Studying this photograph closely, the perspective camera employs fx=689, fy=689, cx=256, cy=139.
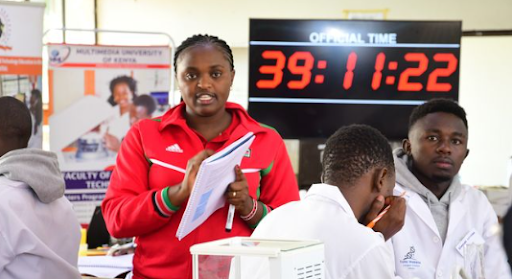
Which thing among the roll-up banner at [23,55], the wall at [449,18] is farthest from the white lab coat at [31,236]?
the wall at [449,18]

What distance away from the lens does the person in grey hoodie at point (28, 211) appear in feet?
6.73

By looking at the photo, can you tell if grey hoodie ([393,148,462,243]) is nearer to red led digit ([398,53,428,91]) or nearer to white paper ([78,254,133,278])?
white paper ([78,254,133,278])

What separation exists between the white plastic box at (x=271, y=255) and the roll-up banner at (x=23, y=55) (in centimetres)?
287

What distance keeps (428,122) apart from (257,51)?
2160 millimetres

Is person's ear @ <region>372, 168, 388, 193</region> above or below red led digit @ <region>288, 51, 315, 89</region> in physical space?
below

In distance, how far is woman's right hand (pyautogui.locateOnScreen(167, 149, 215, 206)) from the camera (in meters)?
1.94

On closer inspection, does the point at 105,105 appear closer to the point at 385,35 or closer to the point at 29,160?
the point at 385,35

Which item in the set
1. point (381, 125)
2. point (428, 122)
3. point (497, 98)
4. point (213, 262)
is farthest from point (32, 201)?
point (497, 98)

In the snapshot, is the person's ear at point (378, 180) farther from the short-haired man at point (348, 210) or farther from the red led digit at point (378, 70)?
the red led digit at point (378, 70)

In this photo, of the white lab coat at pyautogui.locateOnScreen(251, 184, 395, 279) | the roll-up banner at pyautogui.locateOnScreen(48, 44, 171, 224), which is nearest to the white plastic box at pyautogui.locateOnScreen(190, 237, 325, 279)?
the white lab coat at pyautogui.locateOnScreen(251, 184, 395, 279)

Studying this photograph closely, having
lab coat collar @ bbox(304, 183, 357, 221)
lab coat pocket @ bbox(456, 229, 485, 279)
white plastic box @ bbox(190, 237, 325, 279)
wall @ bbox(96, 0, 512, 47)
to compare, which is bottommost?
lab coat pocket @ bbox(456, 229, 485, 279)

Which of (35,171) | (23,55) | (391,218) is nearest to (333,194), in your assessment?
(391,218)

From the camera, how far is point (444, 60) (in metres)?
4.47

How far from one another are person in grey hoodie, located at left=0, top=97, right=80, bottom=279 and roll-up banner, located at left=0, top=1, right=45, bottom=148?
5.66 ft
